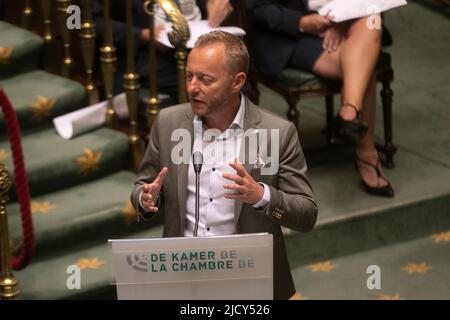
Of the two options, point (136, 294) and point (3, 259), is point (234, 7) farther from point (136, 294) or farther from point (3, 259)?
point (136, 294)

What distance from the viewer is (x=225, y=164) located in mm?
3305

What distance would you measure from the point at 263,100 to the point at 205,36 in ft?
11.6

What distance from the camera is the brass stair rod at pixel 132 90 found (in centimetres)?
496

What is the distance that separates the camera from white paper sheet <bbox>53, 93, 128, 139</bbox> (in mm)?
5273

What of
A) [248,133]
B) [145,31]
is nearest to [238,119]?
[248,133]

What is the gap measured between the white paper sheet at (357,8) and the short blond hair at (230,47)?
2.16 m

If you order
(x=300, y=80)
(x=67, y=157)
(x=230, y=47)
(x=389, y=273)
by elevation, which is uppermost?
(x=230, y=47)

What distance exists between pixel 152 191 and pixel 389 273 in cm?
230

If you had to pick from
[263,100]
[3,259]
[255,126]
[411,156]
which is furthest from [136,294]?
[263,100]

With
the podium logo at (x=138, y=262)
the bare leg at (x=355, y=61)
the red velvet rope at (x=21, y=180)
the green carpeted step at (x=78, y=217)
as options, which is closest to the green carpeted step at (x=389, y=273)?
the bare leg at (x=355, y=61)

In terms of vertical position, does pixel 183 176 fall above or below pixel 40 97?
above

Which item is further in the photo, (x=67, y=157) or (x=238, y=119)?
(x=67, y=157)

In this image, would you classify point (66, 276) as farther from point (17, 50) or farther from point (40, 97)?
point (17, 50)

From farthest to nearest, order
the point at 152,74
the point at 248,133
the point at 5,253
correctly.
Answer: the point at 152,74
the point at 5,253
the point at 248,133
